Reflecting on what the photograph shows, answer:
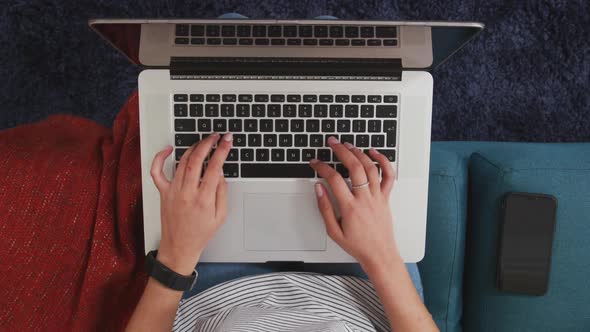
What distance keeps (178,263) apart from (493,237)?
0.63m

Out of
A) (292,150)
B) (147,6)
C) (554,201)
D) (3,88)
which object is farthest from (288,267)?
(3,88)

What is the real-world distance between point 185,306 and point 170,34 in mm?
505

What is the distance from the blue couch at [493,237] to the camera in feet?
3.17

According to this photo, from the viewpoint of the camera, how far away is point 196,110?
86 centimetres

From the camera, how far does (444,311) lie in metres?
1.09

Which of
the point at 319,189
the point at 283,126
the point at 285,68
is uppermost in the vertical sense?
the point at 285,68

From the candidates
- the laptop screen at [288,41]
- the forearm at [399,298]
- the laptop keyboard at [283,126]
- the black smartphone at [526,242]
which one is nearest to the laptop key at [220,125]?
the laptop keyboard at [283,126]

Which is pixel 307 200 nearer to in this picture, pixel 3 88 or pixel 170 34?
pixel 170 34

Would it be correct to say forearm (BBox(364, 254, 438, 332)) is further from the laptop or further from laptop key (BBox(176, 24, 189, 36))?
laptop key (BBox(176, 24, 189, 36))

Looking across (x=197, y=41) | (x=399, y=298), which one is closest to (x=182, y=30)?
(x=197, y=41)

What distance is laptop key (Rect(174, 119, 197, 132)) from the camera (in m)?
0.86

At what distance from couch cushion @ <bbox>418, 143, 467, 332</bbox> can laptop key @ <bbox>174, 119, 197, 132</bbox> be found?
20.1 inches

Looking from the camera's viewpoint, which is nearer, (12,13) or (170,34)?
(170,34)

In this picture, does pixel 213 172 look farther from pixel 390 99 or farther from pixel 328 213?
pixel 390 99
